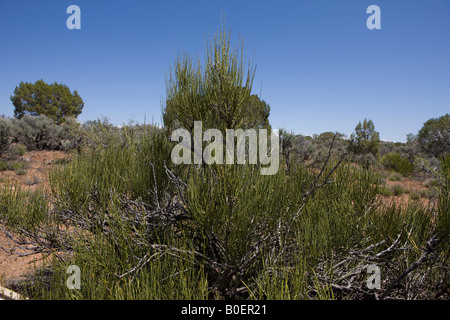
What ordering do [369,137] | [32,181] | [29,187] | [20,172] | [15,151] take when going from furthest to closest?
[369,137], [15,151], [20,172], [32,181], [29,187]

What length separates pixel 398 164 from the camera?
12.5 metres

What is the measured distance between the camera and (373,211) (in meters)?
2.61

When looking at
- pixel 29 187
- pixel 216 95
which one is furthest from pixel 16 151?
pixel 216 95

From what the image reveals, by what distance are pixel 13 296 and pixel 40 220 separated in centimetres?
138

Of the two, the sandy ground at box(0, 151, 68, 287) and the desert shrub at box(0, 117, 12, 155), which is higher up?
the desert shrub at box(0, 117, 12, 155)

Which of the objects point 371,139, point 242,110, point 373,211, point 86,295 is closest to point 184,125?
point 242,110

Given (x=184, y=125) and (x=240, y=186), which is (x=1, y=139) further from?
(x=240, y=186)

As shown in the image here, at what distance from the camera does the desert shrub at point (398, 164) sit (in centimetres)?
1167

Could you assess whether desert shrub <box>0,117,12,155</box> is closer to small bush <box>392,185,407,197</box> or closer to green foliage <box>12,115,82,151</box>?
green foliage <box>12,115,82,151</box>

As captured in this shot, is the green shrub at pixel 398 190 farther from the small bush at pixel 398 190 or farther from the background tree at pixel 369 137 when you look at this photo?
the background tree at pixel 369 137

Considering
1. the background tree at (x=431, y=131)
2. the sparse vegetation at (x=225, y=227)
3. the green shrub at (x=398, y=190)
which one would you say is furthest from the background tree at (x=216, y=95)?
the background tree at (x=431, y=131)

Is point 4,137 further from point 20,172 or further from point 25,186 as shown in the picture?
point 25,186

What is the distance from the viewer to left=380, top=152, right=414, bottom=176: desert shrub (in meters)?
11.7

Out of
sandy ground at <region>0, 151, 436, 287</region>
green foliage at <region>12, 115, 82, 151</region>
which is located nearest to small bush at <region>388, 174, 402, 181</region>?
sandy ground at <region>0, 151, 436, 287</region>
